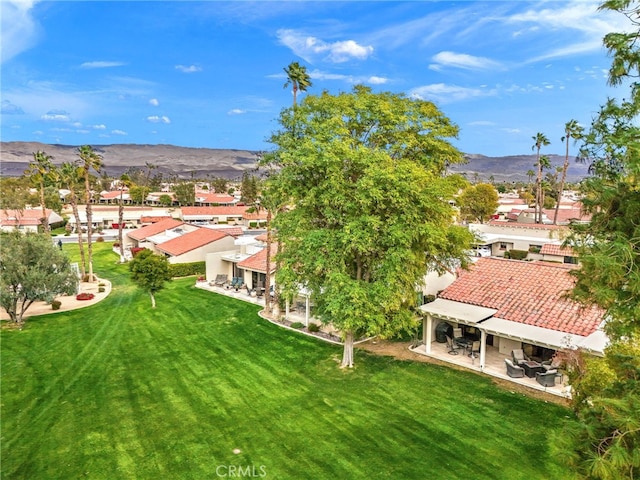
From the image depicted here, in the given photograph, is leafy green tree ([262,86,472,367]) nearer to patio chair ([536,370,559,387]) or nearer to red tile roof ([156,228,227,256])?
patio chair ([536,370,559,387])

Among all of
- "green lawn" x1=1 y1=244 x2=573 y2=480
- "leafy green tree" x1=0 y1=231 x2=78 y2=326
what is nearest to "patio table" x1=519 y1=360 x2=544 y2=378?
"green lawn" x1=1 y1=244 x2=573 y2=480

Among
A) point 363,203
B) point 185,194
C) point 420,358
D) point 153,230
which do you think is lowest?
point 420,358

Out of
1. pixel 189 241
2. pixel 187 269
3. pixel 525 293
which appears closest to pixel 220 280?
pixel 187 269

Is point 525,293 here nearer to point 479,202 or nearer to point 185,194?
point 479,202

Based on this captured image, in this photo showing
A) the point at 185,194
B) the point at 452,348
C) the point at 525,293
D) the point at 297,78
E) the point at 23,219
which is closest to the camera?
the point at 525,293

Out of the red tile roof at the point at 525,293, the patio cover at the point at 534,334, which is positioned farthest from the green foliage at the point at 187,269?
the patio cover at the point at 534,334

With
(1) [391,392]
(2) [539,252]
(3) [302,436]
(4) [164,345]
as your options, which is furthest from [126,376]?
(2) [539,252]

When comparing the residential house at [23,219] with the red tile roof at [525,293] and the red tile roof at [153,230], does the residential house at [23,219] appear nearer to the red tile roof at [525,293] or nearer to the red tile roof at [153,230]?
the red tile roof at [153,230]

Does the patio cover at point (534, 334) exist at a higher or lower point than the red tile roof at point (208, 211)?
lower

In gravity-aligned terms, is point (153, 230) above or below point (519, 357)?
above
